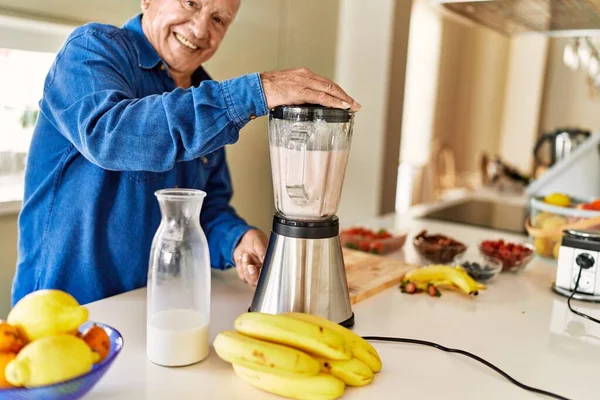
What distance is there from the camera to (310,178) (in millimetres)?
933

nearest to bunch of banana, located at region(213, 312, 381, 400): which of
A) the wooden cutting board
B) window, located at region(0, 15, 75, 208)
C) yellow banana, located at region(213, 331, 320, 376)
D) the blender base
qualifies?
yellow banana, located at region(213, 331, 320, 376)

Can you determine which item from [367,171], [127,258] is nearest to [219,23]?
[127,258]

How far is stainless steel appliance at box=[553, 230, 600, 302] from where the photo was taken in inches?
47.6

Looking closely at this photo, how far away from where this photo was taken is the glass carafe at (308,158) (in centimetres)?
90

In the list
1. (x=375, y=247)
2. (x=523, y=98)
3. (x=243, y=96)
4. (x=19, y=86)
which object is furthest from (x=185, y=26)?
(x=523, y=98)

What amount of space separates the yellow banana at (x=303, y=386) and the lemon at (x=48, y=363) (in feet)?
0.75

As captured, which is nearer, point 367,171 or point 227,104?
point 227,104

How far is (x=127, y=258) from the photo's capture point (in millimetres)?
1190

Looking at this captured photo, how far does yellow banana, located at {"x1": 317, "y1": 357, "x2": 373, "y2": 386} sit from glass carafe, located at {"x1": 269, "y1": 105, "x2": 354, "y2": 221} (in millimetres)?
249

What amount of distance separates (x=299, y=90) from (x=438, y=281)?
23.8 inches

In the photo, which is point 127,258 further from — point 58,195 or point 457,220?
point 457,220

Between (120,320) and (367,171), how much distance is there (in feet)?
4.84

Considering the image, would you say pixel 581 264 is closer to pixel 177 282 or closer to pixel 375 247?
pixel 375 247

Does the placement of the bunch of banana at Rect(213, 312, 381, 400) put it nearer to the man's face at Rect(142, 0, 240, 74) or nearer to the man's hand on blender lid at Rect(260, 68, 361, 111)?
the man's hand on blender lid at Rect(260, 68, 361, 111)
